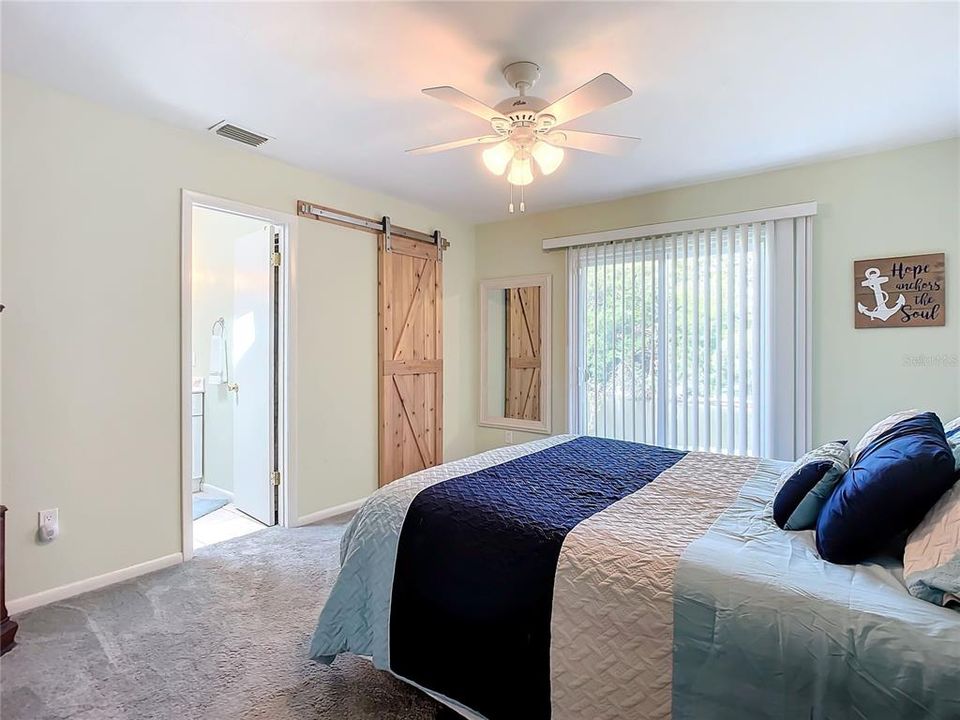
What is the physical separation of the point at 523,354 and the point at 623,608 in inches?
142

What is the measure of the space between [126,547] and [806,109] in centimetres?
439

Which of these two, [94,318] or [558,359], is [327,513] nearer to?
[94,318]

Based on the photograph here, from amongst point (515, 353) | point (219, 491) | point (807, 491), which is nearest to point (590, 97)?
point (807, 491)

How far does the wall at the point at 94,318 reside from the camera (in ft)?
7.59

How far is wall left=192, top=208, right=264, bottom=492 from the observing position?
4.19 metres

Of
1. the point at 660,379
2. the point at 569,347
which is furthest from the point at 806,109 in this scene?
the point at 569,347

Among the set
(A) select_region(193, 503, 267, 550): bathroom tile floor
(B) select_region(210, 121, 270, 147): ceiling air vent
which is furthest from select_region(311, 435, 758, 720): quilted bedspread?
(B) select_region(210, 121, 270, 147): ceiling air vent

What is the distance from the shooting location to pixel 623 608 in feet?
4.28

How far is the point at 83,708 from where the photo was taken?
172cm

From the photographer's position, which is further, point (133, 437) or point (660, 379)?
point (660, 379)

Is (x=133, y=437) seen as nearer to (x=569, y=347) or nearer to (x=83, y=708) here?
(x=83, y=708)

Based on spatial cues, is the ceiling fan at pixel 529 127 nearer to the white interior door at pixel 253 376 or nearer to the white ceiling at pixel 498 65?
the white ceiling at pixel 498 65

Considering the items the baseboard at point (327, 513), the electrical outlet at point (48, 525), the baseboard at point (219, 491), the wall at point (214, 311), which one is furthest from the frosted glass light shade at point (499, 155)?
the baseboard at point (219, 491)

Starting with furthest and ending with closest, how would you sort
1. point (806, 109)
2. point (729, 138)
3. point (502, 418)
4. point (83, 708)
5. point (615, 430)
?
point (502, 418) < point (615, 430) < point (729, 138) < point (806, 109) < point (83, 708)
